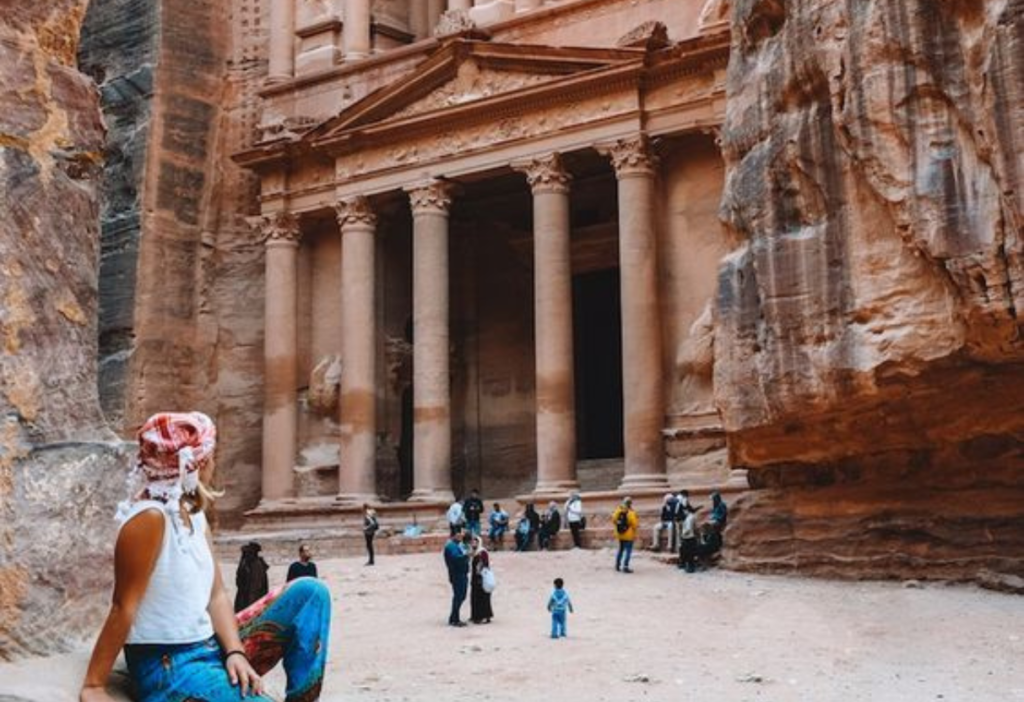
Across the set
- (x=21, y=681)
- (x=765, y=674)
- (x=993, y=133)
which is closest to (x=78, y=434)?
(x=21, y=681)

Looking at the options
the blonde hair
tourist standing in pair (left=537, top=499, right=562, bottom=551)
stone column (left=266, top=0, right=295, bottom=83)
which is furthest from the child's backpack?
stone column (left=266, top=0, right=295, bottom=83)

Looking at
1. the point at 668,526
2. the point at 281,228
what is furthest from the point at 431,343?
the point at 668,526

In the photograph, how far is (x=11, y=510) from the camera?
3648 mm

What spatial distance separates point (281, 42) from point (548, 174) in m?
10.7

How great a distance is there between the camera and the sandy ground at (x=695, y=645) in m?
10.1

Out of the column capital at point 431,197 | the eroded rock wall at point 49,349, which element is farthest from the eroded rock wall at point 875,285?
Answer: the column capital at point 431,197

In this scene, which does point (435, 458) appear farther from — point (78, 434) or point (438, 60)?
point (78, 434)

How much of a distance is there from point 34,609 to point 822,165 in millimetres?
11341

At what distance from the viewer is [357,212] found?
97.6ft

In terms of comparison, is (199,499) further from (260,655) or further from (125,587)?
(260,655)

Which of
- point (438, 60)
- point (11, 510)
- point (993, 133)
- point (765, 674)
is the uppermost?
point (438, 60)

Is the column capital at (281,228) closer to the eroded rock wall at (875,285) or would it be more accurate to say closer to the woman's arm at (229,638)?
the eroded rock wall at (875,285)

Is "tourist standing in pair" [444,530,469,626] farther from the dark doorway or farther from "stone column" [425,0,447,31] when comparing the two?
"stone column" [425,0,447,31]

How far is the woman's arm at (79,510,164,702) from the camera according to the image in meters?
3.23
